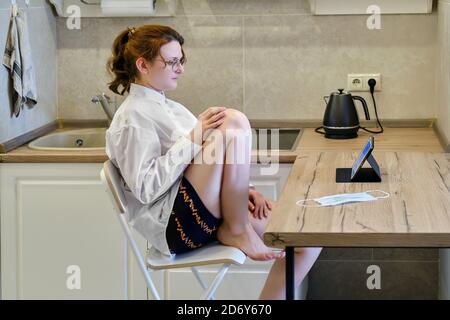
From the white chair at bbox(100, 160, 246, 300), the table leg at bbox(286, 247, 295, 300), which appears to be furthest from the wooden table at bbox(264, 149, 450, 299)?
the white chair at bbox(100, 160, 246, 300)

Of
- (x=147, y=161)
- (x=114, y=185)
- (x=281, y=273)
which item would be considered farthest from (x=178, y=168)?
(x=281, y=273)

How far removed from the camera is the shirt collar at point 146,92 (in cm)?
291

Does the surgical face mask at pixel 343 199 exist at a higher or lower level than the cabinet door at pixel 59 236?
higher

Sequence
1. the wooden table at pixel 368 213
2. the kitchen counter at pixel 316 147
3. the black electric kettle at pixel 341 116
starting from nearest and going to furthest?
the wooden table at pixel 368 213 → the kitchen counter at pixel 316 147 → the black electric kettle at pixel 341 116

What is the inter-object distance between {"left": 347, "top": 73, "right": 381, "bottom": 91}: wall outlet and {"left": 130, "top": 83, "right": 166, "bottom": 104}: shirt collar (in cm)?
127

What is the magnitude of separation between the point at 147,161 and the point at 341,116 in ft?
3.92

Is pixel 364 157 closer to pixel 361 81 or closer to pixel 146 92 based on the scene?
pixel 146 92

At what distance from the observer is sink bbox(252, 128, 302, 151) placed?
3.86 meters

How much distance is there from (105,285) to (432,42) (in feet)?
5.57

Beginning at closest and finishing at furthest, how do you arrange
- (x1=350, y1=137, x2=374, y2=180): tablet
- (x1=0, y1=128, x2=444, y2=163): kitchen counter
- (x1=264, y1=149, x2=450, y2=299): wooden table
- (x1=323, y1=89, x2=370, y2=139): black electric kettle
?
(x1=264, y1=149, x2=450, y2=299): wooden table
(x1=350, y1=137, x2=374, y2=180): tablet
(x1=0, y1=128, x2=444, y2=163): kitchen counter
(x1=323, y1=89, x2=370, y2=139): black electric kettle

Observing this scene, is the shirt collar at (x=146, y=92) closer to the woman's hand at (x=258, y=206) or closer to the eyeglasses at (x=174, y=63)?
the eyeglasses at (x=174, y=63)

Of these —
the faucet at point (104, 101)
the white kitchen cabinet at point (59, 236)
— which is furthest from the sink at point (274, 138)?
the white kitchen cabinet at point (59, 236)

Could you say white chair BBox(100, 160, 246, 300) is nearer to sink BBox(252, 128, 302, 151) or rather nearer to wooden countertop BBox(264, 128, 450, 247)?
wooden countertop BBox(264, 128, 450, 247)

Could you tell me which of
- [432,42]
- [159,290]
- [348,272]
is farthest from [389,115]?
[159,290]
